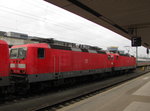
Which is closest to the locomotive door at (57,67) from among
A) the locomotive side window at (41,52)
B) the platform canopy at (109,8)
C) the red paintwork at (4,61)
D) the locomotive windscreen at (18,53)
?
the locomotive side window at (41,52)

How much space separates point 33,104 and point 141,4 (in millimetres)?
7231

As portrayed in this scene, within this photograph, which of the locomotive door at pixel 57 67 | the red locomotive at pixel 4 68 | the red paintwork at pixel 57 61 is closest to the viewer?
the red locomotive at pixel 4 68

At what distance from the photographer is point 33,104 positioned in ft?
25.6

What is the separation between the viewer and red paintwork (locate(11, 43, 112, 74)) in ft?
30.0

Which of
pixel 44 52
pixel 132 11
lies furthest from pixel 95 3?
pixel 44 52

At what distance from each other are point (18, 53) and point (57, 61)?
105 inches

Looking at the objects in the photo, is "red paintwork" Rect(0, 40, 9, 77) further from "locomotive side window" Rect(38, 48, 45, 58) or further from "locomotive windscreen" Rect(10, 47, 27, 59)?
"locomotive side window" Rect(38, 48, 45, 58)

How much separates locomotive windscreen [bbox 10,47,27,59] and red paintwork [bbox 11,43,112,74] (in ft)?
0.87

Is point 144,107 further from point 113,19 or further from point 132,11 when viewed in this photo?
point 113,19

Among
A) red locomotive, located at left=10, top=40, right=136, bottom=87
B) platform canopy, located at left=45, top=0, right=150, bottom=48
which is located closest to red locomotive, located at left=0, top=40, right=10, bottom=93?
red locomotive, located at left=10, top=40, right=136, bottom=87

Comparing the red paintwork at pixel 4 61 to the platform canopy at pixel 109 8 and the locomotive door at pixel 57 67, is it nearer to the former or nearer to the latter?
the platform canopy at pixel 109 8

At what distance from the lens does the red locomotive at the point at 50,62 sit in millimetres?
9156

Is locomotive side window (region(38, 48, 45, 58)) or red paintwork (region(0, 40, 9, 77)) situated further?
locomotive side window (region(38, 48, 45, 58))

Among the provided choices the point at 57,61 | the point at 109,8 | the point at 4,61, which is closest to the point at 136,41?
the point at 109,8
